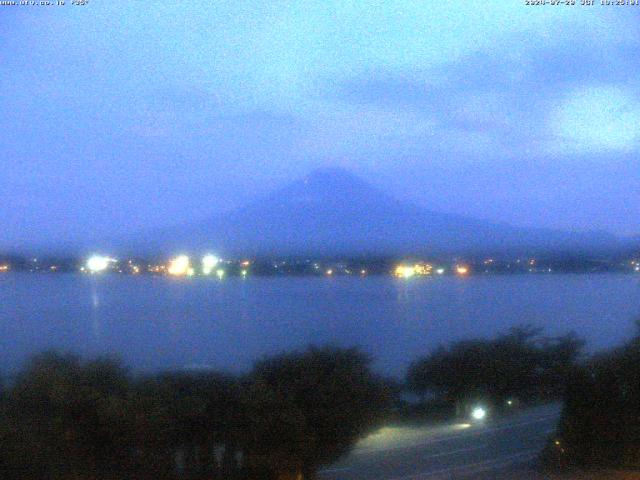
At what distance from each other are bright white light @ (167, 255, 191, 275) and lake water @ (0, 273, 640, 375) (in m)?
0.27

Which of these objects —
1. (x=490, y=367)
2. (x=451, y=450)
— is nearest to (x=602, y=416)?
(x=451, y=450)

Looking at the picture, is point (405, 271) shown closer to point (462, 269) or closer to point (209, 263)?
point (462, 269)

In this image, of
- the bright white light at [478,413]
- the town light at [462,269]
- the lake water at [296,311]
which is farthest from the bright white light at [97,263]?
the bright white light at [478,413]

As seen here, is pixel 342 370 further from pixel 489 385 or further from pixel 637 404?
pixel 489 385

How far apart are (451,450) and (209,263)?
8773 mm

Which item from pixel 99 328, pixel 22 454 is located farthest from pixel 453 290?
pixel 22 454

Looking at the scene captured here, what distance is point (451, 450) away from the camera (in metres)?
12.8

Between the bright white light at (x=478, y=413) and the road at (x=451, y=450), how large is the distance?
19.9 inches

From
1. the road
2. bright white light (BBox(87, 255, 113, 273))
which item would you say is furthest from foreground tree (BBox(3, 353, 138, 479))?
bright white light (BBox(87, 255, 113, 273))

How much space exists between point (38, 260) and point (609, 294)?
14.4 meters

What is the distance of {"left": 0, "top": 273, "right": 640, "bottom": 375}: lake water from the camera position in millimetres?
14680

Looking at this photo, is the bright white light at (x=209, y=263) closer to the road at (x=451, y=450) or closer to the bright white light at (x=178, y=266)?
the bright white light at (x=178, y=266)

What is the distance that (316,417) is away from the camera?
29.9 feet

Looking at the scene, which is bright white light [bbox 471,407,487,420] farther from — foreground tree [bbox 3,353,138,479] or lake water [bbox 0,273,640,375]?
foreground tree [bbox 3,353,138,479]
